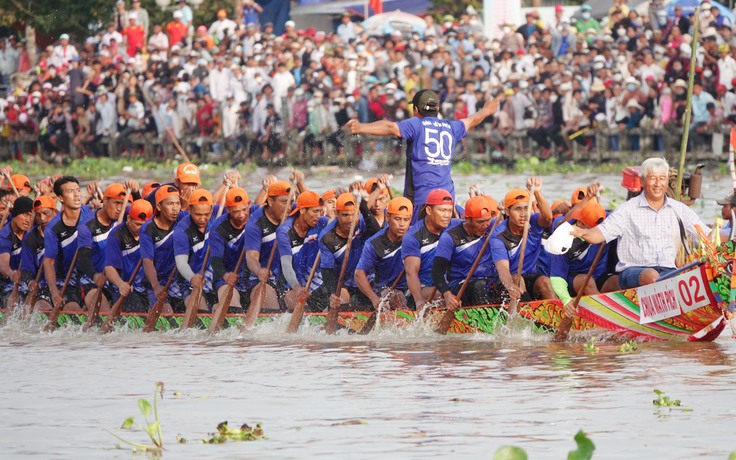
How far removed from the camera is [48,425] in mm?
9078

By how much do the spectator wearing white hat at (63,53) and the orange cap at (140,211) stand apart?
18.4 m

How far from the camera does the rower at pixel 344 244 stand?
510 inches

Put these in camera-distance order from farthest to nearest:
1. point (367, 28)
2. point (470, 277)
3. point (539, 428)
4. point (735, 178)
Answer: point (367, 28) → point (470, 277) → point (735, 178) → point (539, 428)

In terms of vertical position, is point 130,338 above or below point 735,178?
below

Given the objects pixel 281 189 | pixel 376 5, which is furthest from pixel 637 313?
pixel 376 5

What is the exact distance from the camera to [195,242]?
13.5m

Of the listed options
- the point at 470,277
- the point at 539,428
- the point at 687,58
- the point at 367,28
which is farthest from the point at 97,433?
the point at 367,28

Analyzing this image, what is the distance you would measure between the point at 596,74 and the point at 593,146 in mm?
1457

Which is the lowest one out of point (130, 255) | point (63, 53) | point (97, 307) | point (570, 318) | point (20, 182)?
point (97, 307)

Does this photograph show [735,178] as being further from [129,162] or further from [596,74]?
[129,162]

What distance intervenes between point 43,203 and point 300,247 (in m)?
2.68

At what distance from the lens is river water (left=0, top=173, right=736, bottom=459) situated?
325 inches

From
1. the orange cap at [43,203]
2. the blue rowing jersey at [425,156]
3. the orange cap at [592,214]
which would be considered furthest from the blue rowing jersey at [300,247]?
the orange cap at [43,203]

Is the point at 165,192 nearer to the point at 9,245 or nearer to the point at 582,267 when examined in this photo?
the point at 9,245
